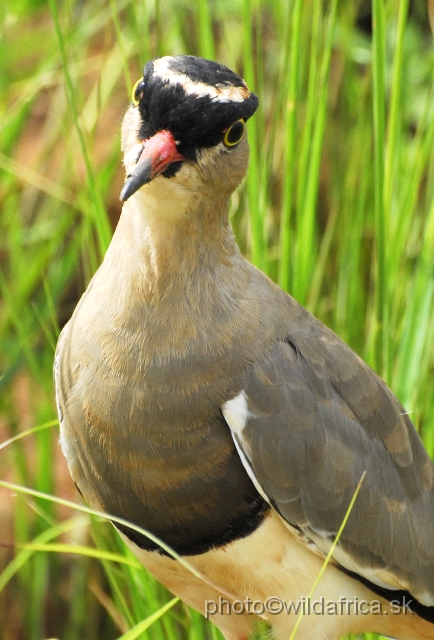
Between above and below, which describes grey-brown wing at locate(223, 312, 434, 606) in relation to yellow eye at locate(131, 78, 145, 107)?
below

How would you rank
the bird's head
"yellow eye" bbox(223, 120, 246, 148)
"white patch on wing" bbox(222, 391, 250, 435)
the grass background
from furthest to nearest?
1. the grass background
2. "white patch on wing" bbox(222, 391, 250, 435)
3. "yellow eye" bbox(223, 120, 246, 148)
4. the bird's head

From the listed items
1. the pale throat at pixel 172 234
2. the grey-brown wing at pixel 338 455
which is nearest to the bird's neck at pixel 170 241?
the pale throat at pixel 172 234

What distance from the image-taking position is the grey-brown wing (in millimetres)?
2086

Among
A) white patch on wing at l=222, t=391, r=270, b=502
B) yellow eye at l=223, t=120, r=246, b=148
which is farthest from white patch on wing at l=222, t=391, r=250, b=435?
yellow eye at l=223, t=120, r=246, b=148

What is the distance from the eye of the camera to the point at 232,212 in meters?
2.74

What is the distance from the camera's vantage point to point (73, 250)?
3248 millimetres

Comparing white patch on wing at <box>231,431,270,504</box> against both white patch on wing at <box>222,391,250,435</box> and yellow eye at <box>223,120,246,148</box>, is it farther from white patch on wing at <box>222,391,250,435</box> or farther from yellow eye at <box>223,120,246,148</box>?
yellow eye at <box>223,120,246,148</box>

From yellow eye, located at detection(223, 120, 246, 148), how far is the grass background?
0.44 metres

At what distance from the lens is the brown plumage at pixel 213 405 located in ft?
6.46

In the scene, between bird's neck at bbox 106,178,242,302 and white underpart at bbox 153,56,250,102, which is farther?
bird's neck at bbox 106,178,242,302

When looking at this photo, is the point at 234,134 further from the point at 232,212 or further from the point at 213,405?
the point at 232,212

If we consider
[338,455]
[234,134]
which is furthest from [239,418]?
[234,134]

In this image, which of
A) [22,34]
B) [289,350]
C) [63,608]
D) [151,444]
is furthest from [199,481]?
[22,34]

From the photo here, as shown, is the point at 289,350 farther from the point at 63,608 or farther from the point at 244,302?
the point at 63,608
